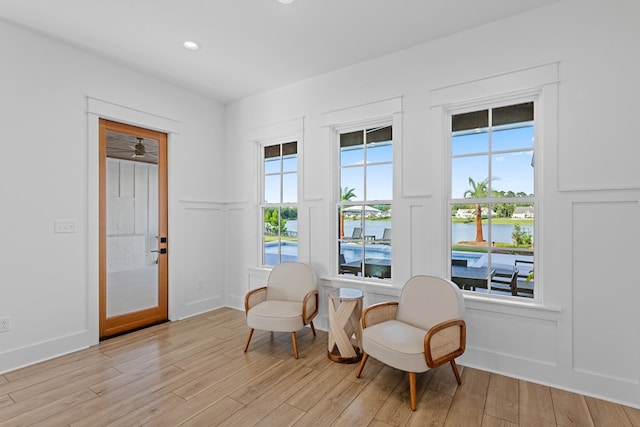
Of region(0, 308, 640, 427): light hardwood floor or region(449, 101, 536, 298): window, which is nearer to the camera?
region(0, 308, 640, 427): light hardwood floor

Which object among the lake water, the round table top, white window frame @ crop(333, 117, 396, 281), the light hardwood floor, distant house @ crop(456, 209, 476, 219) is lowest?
the light hardwood floor

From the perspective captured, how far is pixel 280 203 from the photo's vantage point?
13.9ft

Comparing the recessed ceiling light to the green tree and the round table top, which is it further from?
the round table top

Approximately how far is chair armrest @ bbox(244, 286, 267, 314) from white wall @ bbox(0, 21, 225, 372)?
5.07ft

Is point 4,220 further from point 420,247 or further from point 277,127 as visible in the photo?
point 420,247

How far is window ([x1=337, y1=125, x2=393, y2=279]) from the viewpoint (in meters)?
3.39

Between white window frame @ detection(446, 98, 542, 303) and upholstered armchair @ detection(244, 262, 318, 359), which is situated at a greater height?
white window frame @ detection(446, 98, 542, 303)

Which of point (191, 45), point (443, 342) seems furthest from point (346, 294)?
point (191, 45)

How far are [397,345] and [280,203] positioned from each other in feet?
8.16

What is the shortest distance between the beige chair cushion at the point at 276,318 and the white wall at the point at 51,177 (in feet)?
5.53

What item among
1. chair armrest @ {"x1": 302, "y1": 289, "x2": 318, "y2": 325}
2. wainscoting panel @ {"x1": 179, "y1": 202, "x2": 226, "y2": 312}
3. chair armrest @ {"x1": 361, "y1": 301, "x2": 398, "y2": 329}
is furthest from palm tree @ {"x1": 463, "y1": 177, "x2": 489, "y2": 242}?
wainscoting panel @ {"x1": 179, "y1": 202, "x2": 226, "y2": 312}

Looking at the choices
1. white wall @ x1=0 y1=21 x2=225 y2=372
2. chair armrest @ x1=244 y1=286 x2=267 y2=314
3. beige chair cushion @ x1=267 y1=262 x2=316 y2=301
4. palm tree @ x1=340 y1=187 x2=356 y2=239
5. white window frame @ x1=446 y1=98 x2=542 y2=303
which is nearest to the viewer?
white window frame @ x1=446 y1=98 x2=542 y2=303

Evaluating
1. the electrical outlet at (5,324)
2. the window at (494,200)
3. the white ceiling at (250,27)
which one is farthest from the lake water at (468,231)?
the electrical outlet at (5,324)

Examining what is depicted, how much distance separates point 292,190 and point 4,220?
2.77 meters
